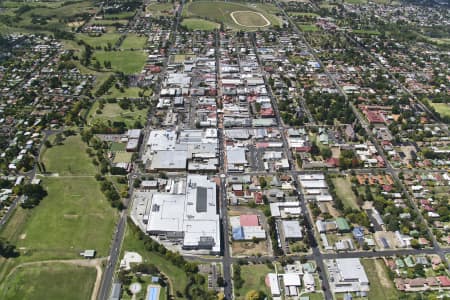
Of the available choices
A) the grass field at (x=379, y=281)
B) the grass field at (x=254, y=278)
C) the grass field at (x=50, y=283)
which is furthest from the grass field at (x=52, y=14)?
the grass field at (x=379, y=281)

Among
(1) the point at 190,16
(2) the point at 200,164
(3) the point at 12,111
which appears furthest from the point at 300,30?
(3) the point at 12,111

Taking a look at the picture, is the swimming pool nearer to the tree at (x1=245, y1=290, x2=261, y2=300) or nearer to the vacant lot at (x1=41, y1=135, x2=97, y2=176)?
the tree at (x1=245, y1=290, x2=261, y2=300)

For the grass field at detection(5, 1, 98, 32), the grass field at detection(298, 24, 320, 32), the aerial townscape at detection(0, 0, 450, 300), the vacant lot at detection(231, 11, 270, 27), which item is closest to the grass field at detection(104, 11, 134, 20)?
the grass field at detection(5, 1, 98, 32)

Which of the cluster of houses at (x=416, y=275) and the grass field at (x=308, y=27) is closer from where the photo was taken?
the cluster of houses at (x=416, y=275)

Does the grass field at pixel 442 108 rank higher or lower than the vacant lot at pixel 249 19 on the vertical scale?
lower

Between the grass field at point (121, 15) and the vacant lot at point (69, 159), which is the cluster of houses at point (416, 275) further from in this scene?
the grass field at point (121, 15)

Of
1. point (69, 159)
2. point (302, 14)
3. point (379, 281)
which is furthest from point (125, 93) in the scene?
point (302, 14)

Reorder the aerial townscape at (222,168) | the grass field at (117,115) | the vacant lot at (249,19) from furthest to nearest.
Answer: the vacant lot at (249,19) < the grass field at (117,115) < the aerial townscape at (222,168)

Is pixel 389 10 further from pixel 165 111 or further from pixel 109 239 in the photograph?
pixel 109 239
